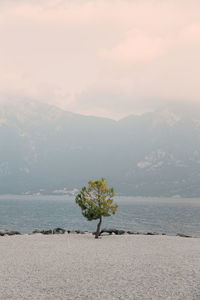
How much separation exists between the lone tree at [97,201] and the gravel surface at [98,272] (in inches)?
398

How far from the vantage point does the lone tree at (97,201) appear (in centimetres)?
5069

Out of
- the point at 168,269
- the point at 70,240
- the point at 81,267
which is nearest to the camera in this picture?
the point at 168,269

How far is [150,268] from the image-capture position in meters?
26.2

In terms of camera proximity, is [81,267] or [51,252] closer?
[81,267]

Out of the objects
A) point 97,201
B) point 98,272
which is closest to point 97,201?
point 97,201

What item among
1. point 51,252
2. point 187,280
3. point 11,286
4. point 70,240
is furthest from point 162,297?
point 70,240

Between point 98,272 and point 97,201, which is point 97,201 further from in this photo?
point 98,272

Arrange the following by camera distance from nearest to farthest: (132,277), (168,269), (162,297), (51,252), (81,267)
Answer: (162,297), (132,277), (168,269), (81,267), (51,252)

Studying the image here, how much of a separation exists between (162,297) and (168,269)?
24.5 ft

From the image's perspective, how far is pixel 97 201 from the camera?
5103cm

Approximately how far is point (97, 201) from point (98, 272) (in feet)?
84.6

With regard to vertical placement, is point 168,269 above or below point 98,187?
below

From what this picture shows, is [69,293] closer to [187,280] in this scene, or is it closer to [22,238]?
[187,280]

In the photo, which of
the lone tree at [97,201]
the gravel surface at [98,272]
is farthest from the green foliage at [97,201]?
the gravel surface at [98,272]
